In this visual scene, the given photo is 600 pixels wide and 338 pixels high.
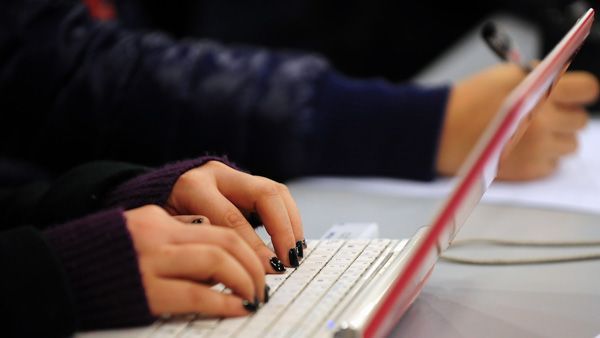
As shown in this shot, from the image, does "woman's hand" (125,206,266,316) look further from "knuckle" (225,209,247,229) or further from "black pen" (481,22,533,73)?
"black pen" (481,22,533,73)

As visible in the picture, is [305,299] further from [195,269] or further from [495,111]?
[495,111]

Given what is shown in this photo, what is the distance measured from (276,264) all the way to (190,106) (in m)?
0.43

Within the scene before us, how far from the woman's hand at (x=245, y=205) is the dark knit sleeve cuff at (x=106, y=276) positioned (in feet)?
0.25

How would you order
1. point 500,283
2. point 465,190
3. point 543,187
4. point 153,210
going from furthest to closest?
point 543,187 → point 500,283 → point 153,210 → point 465,190

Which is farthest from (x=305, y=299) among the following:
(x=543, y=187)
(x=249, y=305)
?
(x=543, y=187)

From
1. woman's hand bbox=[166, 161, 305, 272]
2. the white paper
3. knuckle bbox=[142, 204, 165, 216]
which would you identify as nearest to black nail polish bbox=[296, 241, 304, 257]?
woman's hand bbox=[166, 161, 305, 272]

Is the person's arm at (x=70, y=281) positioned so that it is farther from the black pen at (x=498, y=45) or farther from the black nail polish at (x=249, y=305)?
the black pen at (x=498, y=45)

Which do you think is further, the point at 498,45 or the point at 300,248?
the point at 498,45

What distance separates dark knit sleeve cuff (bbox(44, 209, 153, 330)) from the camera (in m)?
0.42

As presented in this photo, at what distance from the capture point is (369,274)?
447 mm

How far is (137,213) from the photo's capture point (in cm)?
44

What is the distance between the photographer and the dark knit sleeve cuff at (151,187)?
53 centimetres

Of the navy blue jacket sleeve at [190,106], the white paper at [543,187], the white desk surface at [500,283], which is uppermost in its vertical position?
the navy blue jacket sleeve at [190,106]

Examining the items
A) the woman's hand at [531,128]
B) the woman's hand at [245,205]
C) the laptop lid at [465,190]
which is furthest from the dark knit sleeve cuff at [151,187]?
the woman's hand at [531,128]
